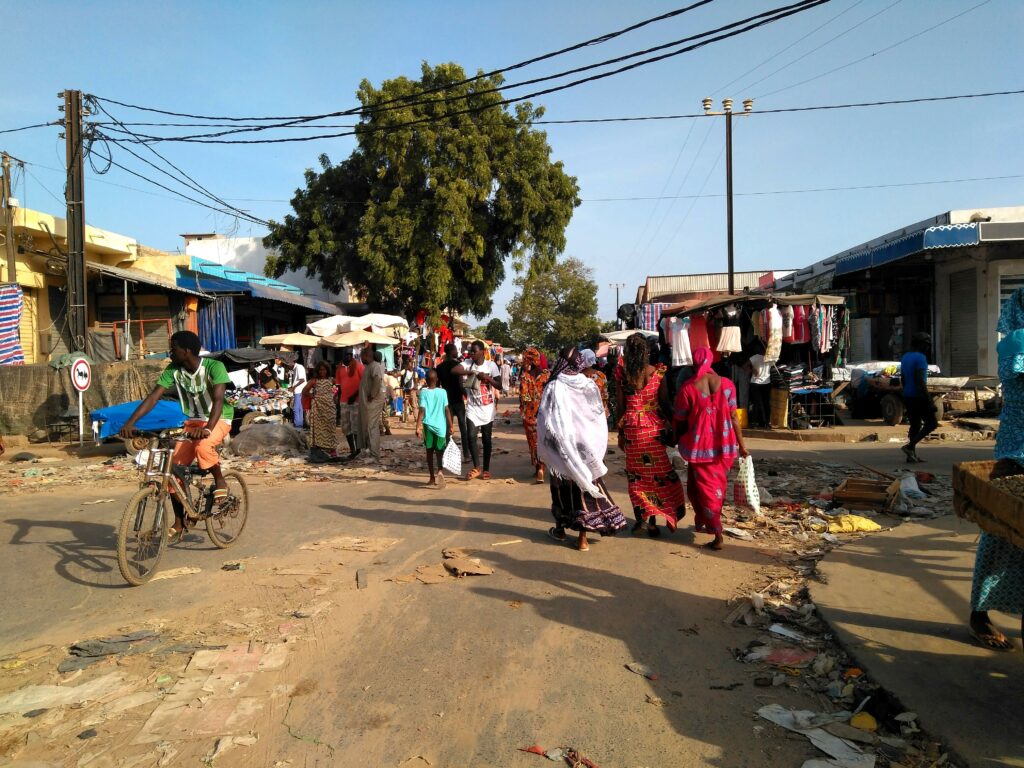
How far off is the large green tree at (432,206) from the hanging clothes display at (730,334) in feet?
46.5

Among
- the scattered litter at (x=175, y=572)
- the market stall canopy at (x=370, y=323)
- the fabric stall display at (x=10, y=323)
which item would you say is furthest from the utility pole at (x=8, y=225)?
the scattered litter at (x=175, y=572)

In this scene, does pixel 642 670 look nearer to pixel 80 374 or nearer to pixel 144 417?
pixel 144 417

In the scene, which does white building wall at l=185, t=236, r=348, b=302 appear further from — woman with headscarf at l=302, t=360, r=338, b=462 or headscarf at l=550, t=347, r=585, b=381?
headscarf at l=550, t=347, r=585, b=381

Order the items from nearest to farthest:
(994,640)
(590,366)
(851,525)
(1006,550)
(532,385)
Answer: (1006,550)
(994,640)
(851,525)
(590,366)
(532,385)

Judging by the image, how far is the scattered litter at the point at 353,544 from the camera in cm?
705

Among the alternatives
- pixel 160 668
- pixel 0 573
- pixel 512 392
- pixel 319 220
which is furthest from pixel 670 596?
pixel 512 392

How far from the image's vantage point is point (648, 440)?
7.06 meters

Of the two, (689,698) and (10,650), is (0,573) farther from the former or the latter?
(689,698)

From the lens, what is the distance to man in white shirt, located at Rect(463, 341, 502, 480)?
423 inches

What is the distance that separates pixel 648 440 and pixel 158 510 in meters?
4.28

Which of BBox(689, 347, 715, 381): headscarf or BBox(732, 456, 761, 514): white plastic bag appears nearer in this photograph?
BBox(689, 347, 715, 381): headscarf

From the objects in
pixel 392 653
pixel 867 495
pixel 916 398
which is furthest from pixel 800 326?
pixel 392 653

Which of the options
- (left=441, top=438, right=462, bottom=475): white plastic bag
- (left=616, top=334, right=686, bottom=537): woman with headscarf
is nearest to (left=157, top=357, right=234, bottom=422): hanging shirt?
(left=616, top=334, right=686, bottom=537): woman with headscarf

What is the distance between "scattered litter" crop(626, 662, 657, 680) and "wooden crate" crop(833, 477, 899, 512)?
505cm
